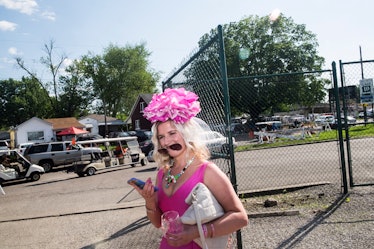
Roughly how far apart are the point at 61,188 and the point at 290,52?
34.3m

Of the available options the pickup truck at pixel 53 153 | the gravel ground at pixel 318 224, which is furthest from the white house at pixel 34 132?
the gravel ground at pixel 318 224

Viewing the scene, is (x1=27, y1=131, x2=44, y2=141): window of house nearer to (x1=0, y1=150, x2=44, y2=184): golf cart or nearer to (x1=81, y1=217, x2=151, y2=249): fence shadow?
(x1=0, y1=150, x2=44, y2=184): golf cart

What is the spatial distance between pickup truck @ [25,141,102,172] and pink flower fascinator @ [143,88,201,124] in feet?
57.6

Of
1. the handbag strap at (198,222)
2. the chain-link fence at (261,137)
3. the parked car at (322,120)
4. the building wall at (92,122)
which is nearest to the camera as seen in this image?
the handbag strap at (198,222)

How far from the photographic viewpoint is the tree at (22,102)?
65.6 metres

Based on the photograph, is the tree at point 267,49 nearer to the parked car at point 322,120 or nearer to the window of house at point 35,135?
the window of house at point 35,135

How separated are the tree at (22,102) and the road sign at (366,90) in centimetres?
6322

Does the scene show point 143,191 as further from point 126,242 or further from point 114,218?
point 114,218

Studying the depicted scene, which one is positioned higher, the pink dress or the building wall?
the building wall

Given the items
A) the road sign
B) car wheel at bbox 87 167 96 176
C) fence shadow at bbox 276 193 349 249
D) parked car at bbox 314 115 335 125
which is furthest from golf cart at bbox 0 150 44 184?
the road sign

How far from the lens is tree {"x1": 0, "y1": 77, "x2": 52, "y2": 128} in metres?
65.6

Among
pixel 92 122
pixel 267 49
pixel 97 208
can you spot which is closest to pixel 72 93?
pixel 92 122

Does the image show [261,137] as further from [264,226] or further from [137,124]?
[137,124]

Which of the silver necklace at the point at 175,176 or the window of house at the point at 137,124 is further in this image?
the window of house at the point at 137,124
